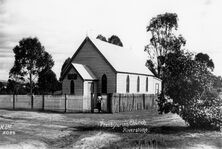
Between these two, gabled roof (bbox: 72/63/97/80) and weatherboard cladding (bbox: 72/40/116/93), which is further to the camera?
weatherboard cladding (bbox: 72/40/116/93)

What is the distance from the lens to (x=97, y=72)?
116 feet

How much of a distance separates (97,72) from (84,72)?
82.1 inches

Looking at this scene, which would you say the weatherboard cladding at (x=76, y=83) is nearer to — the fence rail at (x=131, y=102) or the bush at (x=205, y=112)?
the fence rail at (x=131, y=102)

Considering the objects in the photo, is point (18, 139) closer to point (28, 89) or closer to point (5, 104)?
point (5, 104)

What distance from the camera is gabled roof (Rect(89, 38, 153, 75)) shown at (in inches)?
1398

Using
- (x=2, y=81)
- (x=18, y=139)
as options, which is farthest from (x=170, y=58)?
(x=2, y=81)

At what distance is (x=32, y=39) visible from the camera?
58.3 m

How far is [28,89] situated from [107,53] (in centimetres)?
2789

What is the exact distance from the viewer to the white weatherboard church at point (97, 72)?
33000 mm

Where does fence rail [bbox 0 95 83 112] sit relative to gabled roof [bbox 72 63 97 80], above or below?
below

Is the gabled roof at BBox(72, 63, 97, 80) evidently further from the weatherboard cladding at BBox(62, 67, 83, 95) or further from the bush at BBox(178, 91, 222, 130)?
the bush at BBox(178, 91, 222, 130)

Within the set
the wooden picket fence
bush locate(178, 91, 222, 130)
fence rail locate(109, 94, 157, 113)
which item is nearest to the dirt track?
bush locate(178, 91, 222, 130)

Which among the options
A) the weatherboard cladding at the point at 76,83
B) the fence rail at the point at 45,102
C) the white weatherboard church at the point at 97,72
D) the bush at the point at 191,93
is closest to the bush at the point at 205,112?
the bush at the point at 191,93

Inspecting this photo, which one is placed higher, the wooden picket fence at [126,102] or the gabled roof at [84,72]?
the gabled roof at [84,72]
